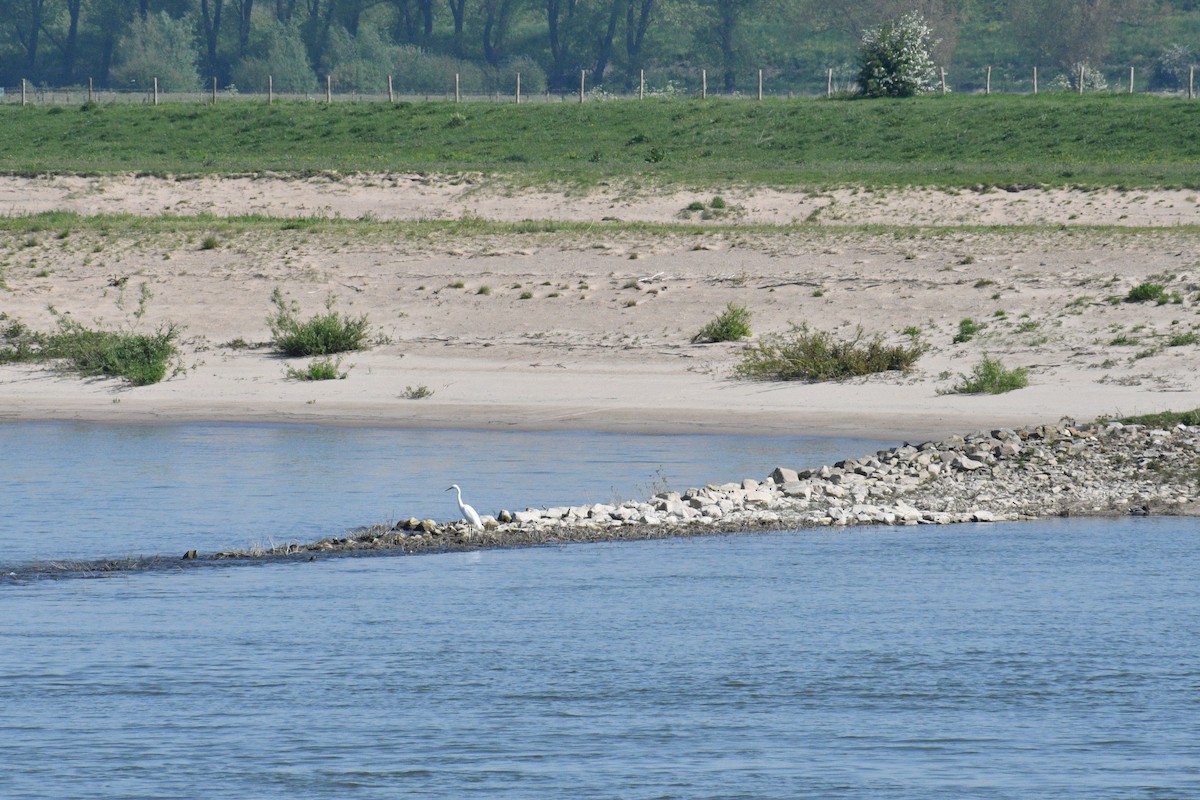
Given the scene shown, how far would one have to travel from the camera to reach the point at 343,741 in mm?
12531

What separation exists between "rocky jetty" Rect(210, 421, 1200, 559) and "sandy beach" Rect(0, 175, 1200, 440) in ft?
12.2

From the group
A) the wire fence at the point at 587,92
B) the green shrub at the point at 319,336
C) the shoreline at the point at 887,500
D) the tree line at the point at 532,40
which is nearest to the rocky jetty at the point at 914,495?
the shoreline at the point at 887,500

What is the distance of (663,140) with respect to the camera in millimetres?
55750

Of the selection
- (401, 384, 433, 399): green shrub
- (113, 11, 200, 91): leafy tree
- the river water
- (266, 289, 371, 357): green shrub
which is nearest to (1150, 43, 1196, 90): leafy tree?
(113, 11, 200, 91): leafy tree

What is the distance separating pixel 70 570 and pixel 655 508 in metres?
5.67

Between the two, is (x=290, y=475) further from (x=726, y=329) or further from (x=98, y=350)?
(x=726, y=329)

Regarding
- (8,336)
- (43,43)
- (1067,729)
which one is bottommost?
(1067,729)

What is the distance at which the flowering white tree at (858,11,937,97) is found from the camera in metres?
61.6

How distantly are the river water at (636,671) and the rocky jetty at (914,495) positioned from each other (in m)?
0.45

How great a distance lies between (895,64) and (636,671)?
50364 millimetres

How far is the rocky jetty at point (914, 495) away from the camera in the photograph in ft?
59.6

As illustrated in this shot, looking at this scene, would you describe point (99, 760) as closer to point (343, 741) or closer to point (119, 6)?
point (343, 741)

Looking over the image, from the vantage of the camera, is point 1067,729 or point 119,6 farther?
point 119,6

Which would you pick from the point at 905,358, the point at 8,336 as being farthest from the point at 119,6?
the point at 905,358
